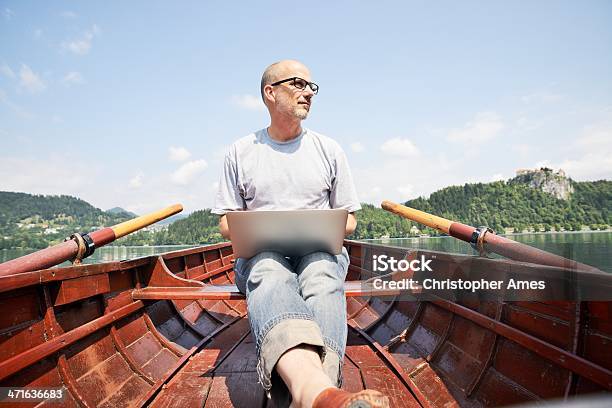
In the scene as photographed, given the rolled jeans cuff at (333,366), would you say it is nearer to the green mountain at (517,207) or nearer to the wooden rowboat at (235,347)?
the wooden rowboat at (235,347)

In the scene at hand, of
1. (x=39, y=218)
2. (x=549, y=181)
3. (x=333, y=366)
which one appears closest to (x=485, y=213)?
(x=549, y=181)

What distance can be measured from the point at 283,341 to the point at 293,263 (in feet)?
2.34

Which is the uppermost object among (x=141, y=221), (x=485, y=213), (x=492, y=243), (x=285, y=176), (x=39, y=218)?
(x=39, y=218)

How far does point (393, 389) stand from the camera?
251 cm

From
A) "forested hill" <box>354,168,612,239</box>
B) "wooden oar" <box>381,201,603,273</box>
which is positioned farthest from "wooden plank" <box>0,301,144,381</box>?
"forested hill" <box>354,168,612,239</box>

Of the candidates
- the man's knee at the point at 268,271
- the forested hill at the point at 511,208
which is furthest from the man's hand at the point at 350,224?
the forested hill at the point at 511,208

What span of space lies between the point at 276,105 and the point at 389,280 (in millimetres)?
2158

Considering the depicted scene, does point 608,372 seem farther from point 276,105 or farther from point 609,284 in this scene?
point 276,105

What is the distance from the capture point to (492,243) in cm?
314

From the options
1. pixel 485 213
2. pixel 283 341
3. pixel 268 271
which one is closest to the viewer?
pixel 283 341

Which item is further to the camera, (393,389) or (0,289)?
(393,389)

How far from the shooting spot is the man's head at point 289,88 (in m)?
2.15

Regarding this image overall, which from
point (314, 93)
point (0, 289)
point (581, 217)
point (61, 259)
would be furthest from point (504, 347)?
point (581, 217)

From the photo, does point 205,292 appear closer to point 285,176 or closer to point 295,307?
point 285,176
